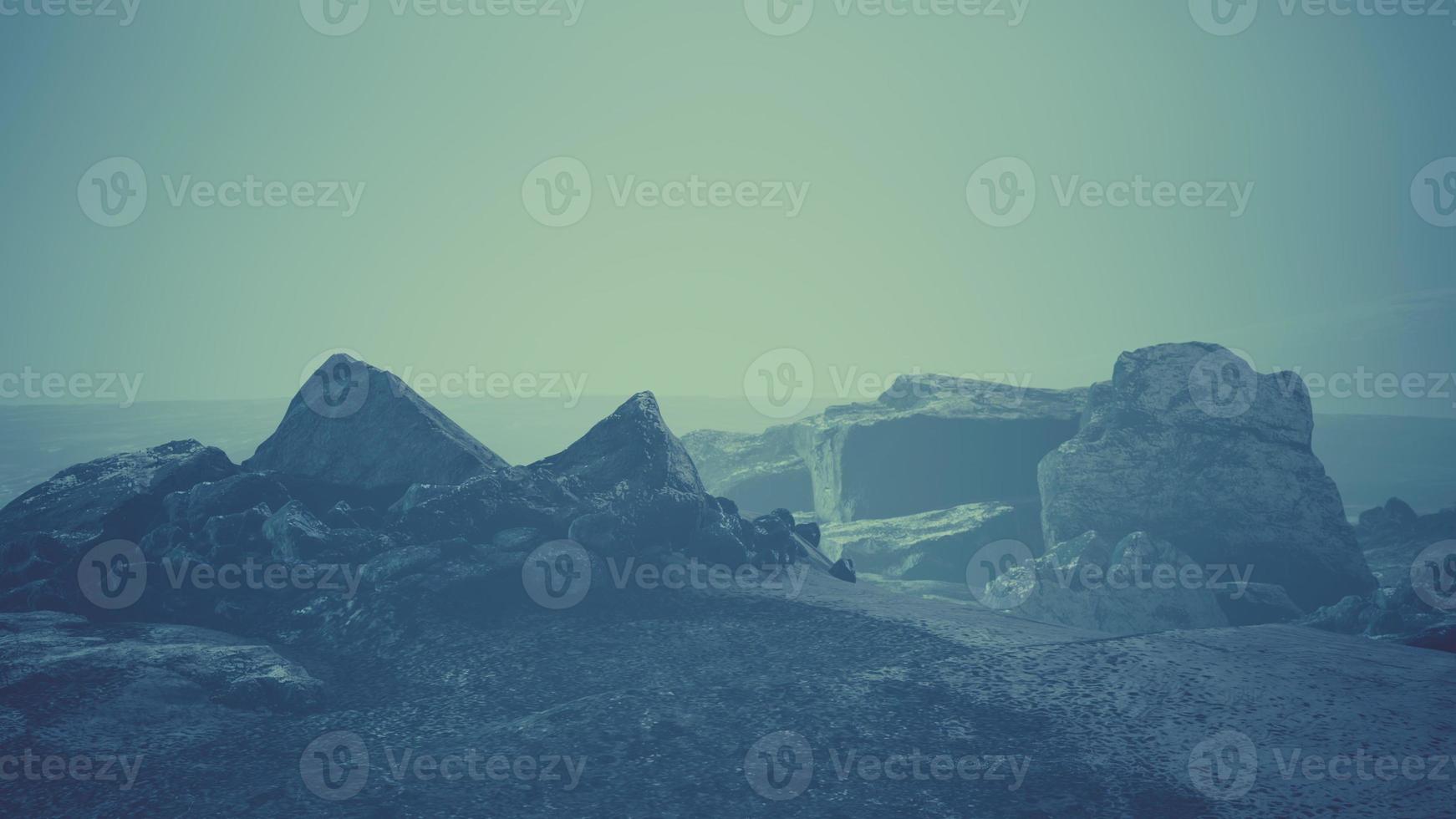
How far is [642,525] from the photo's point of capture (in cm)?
Result: 1467

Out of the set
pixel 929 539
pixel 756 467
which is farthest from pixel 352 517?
pixel 756 467

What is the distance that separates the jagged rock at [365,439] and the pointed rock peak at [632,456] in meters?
1.75

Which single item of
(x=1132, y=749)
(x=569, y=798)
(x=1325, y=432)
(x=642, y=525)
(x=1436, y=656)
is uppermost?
(x=1325, y=432)

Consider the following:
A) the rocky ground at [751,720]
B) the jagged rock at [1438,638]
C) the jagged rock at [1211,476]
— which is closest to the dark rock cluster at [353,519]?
the rocky ground at [751,720]

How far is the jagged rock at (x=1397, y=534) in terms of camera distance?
2904 centimetres

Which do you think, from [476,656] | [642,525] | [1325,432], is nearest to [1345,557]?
[642,525]

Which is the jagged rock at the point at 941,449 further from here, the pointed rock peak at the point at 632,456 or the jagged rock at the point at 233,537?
the jagged rock at the point at 233,537

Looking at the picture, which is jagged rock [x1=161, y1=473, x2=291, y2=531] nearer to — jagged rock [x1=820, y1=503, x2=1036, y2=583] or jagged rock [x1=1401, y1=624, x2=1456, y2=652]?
jagged rock [x1=1401, y1=624, x2=1456, y2=652]

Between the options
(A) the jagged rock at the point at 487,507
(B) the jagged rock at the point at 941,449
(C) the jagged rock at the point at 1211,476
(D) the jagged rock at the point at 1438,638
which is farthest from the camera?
(B) the jagged rock at the point at 941,449

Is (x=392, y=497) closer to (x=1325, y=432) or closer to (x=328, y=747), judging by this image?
(x=328, y=747)

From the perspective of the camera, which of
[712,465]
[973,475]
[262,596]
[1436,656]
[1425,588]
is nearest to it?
[1436,656]

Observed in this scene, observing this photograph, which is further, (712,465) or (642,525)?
(712,465)

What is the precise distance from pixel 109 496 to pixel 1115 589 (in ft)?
79.4

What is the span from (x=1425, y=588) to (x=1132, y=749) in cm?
1523
